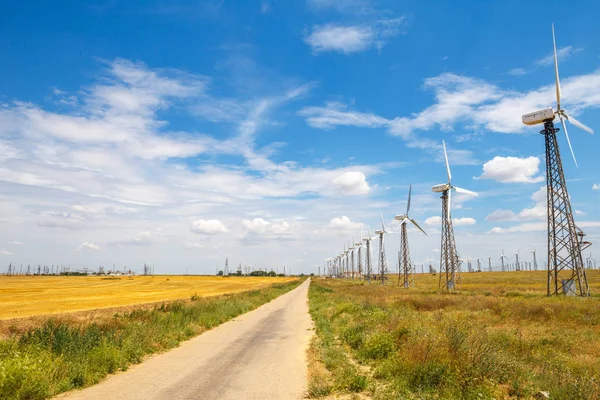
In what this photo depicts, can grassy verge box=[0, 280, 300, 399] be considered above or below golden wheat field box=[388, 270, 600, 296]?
above

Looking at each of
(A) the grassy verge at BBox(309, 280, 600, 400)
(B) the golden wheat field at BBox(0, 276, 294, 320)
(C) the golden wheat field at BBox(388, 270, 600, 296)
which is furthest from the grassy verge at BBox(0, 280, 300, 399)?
(C) the golden wheat field at BBox(388, 270, 600, 296)

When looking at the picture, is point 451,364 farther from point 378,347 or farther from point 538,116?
point 538,116

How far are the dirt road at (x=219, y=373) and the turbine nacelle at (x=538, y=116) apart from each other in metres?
33.0

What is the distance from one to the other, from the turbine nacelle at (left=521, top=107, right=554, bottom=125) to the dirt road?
108ft

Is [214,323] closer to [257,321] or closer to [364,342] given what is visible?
[257,321]

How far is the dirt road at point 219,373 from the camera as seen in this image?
10383 mm

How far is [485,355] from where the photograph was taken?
11.0 metres

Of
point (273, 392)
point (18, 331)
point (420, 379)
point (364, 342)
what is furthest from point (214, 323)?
point (420, 379)

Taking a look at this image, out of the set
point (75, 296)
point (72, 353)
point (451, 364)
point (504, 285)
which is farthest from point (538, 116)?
point (75, 296)

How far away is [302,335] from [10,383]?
14640 mm

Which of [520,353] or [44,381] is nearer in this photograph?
[44,381]

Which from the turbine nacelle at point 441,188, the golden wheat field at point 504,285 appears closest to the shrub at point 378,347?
the golden wheat field at point 504,285

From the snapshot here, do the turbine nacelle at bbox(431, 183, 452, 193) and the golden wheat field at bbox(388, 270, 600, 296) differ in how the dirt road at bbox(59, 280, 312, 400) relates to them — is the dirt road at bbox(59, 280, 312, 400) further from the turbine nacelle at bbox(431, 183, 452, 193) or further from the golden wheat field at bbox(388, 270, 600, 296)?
the turbine nacelle at bbox(431, 183, 452, 193)

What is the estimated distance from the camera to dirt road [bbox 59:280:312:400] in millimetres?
10383
